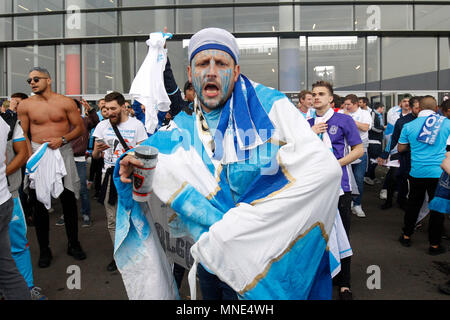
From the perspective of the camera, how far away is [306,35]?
1327 centimetres

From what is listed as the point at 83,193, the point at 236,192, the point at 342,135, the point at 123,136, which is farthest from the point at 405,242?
the point at 83,193

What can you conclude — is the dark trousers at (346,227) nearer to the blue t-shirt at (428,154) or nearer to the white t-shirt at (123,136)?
the blue t-shirt at (428,154)

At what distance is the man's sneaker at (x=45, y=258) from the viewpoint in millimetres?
4434

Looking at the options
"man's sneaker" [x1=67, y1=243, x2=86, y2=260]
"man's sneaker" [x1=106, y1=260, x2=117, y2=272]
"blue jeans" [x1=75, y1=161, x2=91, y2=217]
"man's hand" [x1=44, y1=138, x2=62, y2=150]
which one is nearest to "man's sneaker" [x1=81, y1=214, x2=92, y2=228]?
"blue jeans" [x1=75, y1=161, x2=91, y2=217]

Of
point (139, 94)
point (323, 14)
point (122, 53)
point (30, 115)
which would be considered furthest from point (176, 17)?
point (139, 94)

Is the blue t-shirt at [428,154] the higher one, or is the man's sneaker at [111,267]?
the blue t-shirt at [428,154]

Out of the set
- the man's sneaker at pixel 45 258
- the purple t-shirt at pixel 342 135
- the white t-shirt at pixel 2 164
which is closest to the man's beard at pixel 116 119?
the white t-shirt at pixel 2 164

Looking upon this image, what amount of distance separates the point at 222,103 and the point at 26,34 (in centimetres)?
1488

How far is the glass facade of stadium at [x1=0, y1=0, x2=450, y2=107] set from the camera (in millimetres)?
13164

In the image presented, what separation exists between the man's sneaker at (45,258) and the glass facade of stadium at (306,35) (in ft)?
31.2

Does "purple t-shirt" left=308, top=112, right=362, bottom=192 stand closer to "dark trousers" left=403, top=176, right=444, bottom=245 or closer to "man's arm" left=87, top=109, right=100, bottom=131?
"dark trousers" left=403, top=176, right=444, bottom=245

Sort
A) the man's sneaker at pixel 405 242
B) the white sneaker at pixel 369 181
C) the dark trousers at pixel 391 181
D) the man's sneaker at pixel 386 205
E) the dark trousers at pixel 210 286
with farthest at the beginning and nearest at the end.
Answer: the white sneaker at pixel 369 181
the man's sneaker at pixel 386 205
the dark trousers at pixel 391 181
the man's sneaker at pixel 405 242
the dark trousers at pixel 210 286

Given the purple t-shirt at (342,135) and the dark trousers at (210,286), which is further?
the purple t-shirt at (342,135)

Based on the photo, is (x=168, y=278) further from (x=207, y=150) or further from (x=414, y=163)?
(x=414, y=163)
